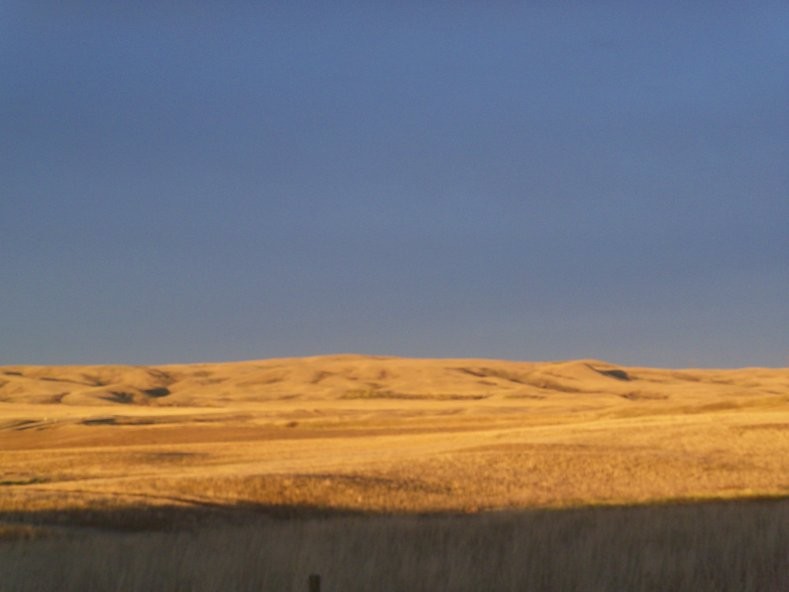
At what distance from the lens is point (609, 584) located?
11.0 m

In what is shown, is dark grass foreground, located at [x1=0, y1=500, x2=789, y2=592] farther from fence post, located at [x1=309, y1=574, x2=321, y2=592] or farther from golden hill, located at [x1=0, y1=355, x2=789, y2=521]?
golden hill, located at [x1=0, y1=355, x2=789, y2=521]

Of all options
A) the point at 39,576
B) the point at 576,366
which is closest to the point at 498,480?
the point at 39,576

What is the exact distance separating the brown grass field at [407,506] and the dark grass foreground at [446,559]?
0.13ft

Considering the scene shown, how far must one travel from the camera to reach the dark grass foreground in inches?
419

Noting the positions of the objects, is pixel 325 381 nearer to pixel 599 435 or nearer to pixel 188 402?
pixel 188 402

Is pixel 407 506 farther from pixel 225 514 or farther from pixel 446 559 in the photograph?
pixel 446 559

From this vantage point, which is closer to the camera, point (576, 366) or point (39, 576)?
point (39, 576)

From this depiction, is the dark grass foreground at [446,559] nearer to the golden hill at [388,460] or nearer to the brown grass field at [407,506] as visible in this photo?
the brown grass field at [407,506]

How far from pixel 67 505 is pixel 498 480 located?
472 inches

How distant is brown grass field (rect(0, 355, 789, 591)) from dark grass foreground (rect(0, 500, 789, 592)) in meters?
0.04

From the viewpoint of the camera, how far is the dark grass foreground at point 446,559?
10648mm

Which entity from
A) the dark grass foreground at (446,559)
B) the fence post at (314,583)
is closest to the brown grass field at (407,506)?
the dark grass foreground at (446,559)

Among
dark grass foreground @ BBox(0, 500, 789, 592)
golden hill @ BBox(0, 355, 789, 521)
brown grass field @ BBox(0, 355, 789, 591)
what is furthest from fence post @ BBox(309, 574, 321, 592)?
golden hill @ BBox(0, 355, 789, 521)

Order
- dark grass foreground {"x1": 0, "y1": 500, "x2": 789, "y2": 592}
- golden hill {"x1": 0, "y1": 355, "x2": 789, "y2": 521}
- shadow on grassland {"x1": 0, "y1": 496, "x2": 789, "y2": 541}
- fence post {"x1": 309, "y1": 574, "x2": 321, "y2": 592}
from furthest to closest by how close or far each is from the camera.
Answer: golden hill {"x1": 0, "y1": 355, "x2": 789, "y2": 521} < shadow on grassland {"x1": 0, "y1": 496, "x2": 789, "y2": 541} < dark grass foreground {"x1": 0, "y1": 500, "x2": 789, "y2": 592} < fence post {"x1": 309, "y1": 574, "x2": 321, "y2": 592}
